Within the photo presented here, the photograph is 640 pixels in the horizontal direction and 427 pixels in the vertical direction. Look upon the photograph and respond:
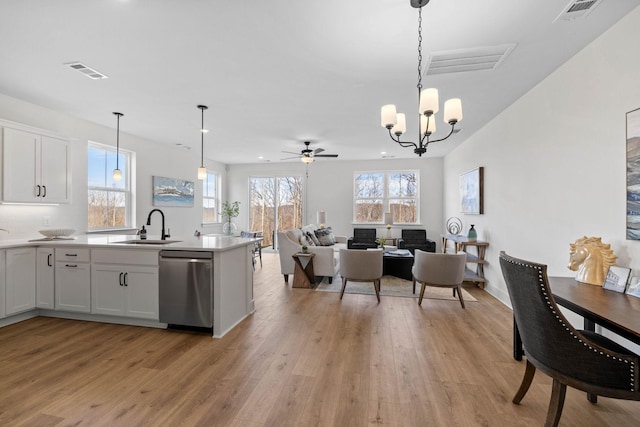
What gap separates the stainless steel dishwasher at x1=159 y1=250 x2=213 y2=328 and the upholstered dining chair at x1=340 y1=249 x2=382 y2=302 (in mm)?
1980

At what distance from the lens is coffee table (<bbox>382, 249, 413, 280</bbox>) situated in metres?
5.37

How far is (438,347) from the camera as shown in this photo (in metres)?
2.75

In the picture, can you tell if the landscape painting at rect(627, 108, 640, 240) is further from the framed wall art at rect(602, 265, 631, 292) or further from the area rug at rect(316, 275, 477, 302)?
the area rug at rect(316, 275, 477, 302)

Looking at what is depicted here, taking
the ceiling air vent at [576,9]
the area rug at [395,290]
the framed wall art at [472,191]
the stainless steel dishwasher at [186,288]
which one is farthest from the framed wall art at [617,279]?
the stainless steel dishwasher at [186,288]

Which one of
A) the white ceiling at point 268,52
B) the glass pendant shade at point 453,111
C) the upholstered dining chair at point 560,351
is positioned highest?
the white ceiling at point 268,52

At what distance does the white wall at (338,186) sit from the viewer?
316 inches

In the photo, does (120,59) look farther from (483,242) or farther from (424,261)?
(483,242)

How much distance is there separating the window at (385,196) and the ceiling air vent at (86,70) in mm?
6342

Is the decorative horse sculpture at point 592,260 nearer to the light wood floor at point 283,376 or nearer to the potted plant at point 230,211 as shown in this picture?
the light wood floor at point 283,376

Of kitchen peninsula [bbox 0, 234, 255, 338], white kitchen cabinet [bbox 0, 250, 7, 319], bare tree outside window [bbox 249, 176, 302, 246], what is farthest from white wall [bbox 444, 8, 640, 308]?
white kitchen cabinet [bbox 0, 250, 7, 319]

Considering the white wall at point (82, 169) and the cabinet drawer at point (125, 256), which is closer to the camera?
the cabinet drawer at point (125, 256)

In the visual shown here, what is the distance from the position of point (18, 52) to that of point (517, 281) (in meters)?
4.51

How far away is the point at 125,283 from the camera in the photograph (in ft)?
10.4

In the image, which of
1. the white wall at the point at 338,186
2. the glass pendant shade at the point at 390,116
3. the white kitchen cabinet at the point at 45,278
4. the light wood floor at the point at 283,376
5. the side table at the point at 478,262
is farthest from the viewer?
the white wall at the point at 338,186
